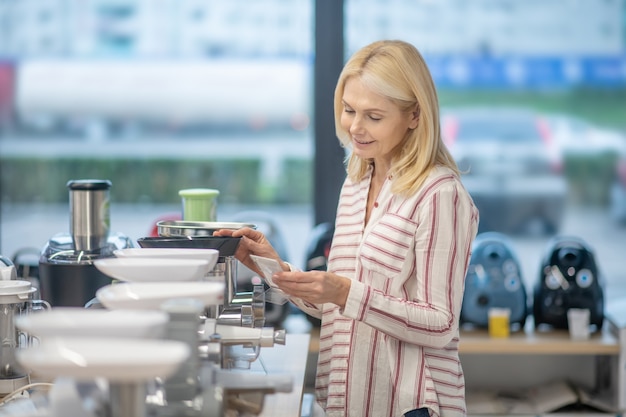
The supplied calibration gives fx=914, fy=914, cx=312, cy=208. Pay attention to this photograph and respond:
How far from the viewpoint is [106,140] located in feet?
13.7

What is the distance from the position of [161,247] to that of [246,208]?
7.18ft

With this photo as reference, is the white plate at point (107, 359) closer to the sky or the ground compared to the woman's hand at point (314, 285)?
closer to the sky

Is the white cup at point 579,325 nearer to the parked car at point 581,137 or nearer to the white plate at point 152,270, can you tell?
the parked car at point 581,137

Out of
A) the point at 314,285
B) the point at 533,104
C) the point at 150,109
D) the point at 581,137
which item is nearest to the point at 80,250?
the point at 314,285

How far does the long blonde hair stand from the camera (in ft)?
7.04

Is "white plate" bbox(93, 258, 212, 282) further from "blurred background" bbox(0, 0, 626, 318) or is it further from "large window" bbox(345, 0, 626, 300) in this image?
"large window" bbox(345, 0, 626, 300)

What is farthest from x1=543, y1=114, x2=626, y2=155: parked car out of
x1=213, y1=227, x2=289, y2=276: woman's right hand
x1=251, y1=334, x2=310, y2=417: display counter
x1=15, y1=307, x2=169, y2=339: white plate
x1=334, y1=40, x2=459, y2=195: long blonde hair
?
x1=15, y1=307, x2=169, y2=339: white plate

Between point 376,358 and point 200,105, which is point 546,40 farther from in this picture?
point 376,358

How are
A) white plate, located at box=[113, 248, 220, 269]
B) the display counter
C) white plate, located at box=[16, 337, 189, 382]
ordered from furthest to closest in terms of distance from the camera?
the display counter → white plate, located at box=[113, 248, 220, 269] → white plate, located at box=[16, 337, 189, 382]

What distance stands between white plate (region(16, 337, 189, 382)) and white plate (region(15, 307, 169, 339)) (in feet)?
0.11

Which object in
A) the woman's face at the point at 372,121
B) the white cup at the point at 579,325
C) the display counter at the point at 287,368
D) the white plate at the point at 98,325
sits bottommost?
the white cup at the point at 579,325

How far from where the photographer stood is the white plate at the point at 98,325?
1.30 meters

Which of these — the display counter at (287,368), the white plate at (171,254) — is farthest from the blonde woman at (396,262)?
the white plate at (171,254)

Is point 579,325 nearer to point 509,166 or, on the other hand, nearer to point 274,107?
point 509,166
